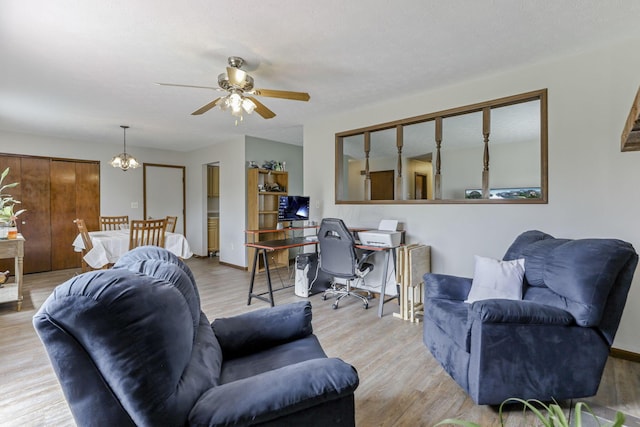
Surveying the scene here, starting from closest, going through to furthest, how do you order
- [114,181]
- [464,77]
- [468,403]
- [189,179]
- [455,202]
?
[468,403], [464,77], [455,202], [114,181], [189,179]

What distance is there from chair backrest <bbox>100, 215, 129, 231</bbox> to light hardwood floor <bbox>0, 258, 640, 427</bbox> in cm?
177

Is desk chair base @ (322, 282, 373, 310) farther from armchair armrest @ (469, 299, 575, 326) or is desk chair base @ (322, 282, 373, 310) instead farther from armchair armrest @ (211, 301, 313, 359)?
armchair armrest @ (469, 299, 575, 326)

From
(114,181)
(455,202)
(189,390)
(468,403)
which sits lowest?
(468,403)

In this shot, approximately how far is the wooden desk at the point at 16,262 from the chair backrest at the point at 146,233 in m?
1.03

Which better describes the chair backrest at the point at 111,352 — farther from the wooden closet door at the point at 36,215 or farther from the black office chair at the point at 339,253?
the wooden closet door at the point at 36,215

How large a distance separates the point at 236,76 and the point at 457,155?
5582mm

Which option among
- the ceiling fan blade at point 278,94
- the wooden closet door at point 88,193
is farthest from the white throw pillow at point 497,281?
the wooden closet door at point 88,193

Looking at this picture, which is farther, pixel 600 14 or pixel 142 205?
pixel 142 205

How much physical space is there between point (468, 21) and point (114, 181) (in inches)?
252

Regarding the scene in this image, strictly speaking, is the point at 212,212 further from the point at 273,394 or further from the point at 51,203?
the point at 273,394

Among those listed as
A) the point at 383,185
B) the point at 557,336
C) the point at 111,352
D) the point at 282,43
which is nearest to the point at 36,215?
the point at 282,43

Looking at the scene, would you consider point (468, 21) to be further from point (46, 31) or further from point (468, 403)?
point (46, 31)

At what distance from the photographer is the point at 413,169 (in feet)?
25.1

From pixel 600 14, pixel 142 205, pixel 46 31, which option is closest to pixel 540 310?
pixel 600 14
